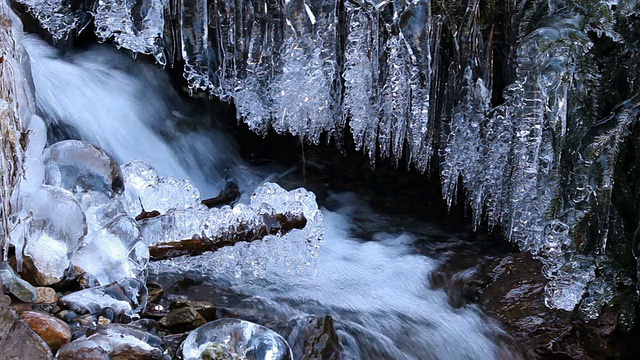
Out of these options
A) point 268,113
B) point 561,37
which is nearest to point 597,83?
point 561,37

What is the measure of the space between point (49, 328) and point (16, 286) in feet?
0.71

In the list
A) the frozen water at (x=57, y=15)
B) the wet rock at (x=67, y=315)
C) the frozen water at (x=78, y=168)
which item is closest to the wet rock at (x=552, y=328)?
the frozen water at (x=78, y=168)

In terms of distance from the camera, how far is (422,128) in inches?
142

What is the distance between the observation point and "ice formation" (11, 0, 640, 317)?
3.06m

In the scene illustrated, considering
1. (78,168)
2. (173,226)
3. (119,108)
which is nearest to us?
(78,168)

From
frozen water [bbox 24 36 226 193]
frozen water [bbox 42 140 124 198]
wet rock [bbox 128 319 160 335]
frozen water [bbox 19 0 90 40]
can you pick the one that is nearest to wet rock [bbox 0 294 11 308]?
wet rock [bbox 128 319 160 335]

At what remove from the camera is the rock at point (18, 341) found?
5.99 feet

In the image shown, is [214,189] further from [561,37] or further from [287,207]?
[561,37]

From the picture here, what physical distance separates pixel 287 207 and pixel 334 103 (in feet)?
3.59

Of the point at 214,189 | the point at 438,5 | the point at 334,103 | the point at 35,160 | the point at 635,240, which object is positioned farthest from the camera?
the point at 214,189

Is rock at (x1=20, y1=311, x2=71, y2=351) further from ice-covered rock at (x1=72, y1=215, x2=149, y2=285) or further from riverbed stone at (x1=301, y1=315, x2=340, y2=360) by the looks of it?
riverbed stone at (x1=301, y1=315, x2=340, y2=360)

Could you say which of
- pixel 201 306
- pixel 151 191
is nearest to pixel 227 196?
pixel 151 191

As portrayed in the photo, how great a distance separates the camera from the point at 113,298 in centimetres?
230

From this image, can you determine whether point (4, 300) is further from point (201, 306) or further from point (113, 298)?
point (201, 306)
